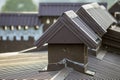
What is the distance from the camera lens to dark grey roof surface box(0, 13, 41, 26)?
31406 millimetres

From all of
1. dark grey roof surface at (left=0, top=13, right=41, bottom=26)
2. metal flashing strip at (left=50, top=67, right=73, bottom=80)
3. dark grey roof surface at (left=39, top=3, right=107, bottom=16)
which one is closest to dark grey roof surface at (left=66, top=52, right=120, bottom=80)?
metal flashing strip at (left=50, top=67, right=73, bottom=80)

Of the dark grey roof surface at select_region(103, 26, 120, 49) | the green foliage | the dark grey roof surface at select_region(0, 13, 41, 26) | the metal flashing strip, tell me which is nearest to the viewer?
the metal flashing strip

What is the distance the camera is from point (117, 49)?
47.2ft

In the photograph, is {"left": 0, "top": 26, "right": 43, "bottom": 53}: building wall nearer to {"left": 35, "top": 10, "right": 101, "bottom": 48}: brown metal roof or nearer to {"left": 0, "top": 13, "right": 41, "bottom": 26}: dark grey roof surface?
{"left": 0, "top": 13, "right": 41, "bottom": 26}: dark grey roof surface

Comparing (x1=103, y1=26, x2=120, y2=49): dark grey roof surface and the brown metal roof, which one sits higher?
the brown metal roof

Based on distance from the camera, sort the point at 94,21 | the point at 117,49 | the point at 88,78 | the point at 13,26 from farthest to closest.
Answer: the point at 13,26 < the point at 117,49 < the point at 94,21 < the point at 88,78

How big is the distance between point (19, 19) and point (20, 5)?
165ft

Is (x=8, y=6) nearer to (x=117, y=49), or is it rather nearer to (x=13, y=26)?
(x=13, y=26)

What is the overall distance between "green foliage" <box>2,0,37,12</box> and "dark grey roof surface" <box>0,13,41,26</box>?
144ft

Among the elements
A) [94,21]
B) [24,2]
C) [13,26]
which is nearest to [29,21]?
[13,26]

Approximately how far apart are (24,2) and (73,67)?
72.5 metres

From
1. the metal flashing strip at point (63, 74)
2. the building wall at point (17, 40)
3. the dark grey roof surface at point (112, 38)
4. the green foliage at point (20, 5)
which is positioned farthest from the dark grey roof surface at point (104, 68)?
the green foliage at point (20, 5)

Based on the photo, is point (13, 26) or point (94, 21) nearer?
point (94, 21)

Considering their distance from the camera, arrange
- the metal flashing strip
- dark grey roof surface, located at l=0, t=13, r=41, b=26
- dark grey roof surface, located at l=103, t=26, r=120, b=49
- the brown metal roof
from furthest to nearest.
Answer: dark grey roof surface, located at l=0, t=13, r=41, b=26
dark grey roof surface, located at l=103, t=26, r=120, b=49
the brown metal roof
the metal flashing strip
